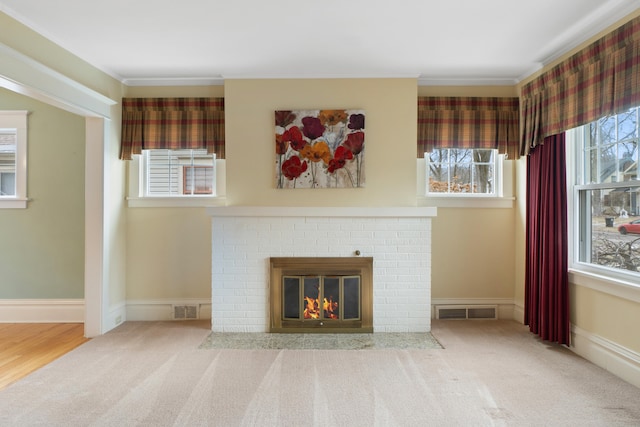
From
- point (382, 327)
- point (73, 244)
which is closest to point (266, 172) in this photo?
point (382, 327)

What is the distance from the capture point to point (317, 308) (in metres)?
3.82

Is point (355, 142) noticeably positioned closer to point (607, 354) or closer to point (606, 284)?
point (606, 284)

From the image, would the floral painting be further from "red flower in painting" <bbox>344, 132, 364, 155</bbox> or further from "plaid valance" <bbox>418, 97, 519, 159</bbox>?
"plaid valance" <bbox>418, 97, 519, 159</bbox>

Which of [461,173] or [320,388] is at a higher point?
[461,173]

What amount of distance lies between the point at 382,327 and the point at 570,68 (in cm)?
273

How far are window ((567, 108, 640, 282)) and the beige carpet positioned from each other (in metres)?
0.83

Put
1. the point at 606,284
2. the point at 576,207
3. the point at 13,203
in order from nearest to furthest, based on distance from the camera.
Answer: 1. the point at 606,284
2. the point at 576,207
3. the point at 13,203

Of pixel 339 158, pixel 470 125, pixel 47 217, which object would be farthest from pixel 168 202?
pixel 470 125

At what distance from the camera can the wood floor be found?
2988mm

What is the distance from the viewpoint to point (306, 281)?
3816mm

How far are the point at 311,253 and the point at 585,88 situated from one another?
2613mm

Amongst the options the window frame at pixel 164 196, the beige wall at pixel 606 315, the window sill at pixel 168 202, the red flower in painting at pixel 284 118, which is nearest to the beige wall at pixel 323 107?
the red flower in painting at pixel 284 118

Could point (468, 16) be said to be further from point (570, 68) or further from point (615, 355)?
point (615, 355)

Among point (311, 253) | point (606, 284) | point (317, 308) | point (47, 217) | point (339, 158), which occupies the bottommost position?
point (317, 308)
